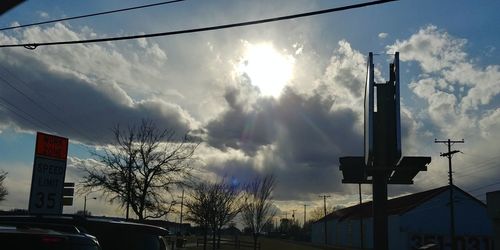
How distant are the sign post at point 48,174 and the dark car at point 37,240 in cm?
651

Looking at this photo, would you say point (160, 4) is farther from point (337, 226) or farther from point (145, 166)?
point (337, 226)

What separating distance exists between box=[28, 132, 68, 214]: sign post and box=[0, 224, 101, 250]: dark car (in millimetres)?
6513

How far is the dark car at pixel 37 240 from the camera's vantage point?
4781mm

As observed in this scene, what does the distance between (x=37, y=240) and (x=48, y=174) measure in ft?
23.4

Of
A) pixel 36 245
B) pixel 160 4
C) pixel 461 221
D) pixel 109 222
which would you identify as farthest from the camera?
pixel 461 221

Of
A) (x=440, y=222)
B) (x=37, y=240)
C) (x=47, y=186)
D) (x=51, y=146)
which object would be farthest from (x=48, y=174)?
(x=440, y=222)

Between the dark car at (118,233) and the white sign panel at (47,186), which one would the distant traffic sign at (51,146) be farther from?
the dark car at (118,233)

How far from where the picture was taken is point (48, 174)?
11.6 m

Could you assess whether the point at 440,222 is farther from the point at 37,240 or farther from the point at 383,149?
the point at 37,240

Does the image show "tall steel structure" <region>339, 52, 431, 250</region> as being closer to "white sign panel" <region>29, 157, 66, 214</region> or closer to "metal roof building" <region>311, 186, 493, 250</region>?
"white sign panel" <region>29, 157, 66, 214</region>

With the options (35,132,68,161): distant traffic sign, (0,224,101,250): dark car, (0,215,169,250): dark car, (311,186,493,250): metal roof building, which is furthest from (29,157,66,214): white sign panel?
(311,186,493,250): metal roof building

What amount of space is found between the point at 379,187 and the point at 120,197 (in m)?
18.7

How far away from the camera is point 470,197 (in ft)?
235

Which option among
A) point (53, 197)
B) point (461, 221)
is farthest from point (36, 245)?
point (461, 221)
